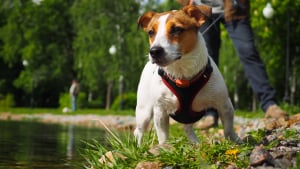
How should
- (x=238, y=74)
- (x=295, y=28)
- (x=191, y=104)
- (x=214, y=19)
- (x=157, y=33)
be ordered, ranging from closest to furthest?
(x=157, y=33) → (x=191, y=104) → (x=214, y=19) → (x=295, y=28) → (x=238, y=74)

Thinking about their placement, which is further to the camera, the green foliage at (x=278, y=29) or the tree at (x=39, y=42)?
the tree at (x=39, y=42)

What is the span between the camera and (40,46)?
5081 cm

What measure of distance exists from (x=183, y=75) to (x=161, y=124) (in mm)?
468

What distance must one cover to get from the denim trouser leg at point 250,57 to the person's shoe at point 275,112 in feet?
0.44

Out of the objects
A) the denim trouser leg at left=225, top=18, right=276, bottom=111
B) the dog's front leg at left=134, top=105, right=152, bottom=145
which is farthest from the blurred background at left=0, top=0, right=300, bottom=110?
the dog's front leg at left=134, top=105, right=152, bottom=145

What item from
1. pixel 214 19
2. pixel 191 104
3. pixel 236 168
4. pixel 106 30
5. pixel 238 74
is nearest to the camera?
pixel 236 168

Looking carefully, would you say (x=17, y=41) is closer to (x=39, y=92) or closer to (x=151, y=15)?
(x=39, y=92)

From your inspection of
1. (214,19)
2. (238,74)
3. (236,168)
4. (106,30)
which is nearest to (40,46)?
(106,30)

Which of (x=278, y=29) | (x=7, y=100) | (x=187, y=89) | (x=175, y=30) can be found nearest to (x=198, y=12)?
(x=175, y=30)

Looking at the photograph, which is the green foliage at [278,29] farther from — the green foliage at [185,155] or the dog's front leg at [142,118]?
the green foliage at [185,155]

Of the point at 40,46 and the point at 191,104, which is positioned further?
the point at 40,46

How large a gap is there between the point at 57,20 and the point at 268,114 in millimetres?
46200

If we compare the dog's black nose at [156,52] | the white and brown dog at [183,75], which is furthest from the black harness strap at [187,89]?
the dog's black nose at [156,52]

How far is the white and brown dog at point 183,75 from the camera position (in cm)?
433
